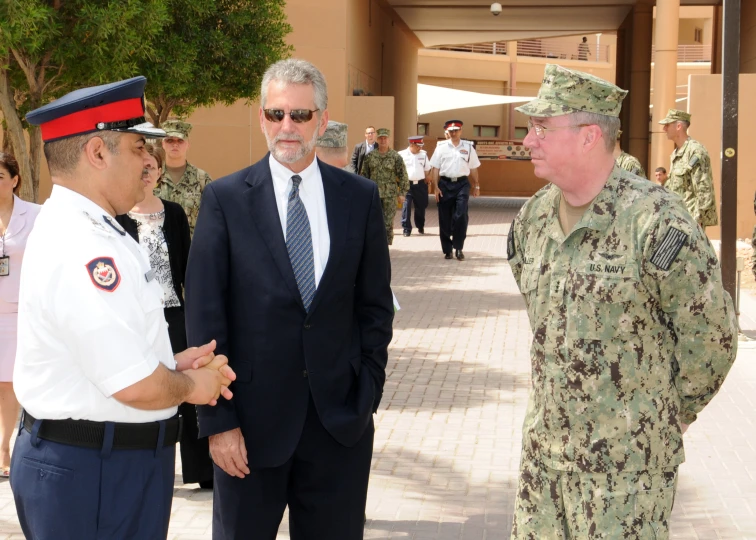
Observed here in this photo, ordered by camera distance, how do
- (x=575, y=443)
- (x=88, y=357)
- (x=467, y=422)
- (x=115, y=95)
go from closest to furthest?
(x=88, y=357) < (x=115, y=95) < (x=575, y=443) < (x=467, y=422)

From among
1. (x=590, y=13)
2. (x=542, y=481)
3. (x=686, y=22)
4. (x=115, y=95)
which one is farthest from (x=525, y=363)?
(x=686, y=22)

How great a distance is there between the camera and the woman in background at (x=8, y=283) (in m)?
6.15

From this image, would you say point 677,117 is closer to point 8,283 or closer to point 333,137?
point 333,137

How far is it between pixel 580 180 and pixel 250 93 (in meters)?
14.1

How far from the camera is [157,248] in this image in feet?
18.4

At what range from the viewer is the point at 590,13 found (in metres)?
34.4

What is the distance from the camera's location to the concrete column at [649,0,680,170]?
20.5 metres

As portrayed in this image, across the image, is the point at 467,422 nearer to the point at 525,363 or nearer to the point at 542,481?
the point at 525,363

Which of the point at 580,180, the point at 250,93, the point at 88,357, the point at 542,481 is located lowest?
the point at 542,481

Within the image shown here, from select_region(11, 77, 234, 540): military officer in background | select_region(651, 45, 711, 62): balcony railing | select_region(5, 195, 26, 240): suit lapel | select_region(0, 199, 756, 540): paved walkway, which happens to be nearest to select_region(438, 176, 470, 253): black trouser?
select_region(0, 199, 756, 540): paved walkway

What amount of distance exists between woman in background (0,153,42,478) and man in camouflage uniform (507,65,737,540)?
12.5 ft

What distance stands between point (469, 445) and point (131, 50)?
7264mm

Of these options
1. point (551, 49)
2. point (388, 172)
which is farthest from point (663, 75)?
point (551, 49)

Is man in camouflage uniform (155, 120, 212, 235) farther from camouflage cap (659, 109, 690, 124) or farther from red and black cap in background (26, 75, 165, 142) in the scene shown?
camouflage cap (659, 109, 690, 124)
